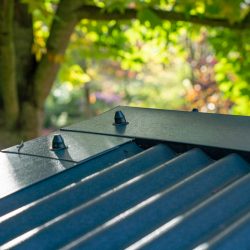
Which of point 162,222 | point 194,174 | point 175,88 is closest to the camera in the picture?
point 162,222

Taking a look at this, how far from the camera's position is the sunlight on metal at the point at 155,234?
1762mm

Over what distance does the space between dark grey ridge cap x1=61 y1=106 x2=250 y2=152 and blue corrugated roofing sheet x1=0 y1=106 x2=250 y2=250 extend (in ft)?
0.18

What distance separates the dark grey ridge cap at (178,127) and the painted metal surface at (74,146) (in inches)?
2.5

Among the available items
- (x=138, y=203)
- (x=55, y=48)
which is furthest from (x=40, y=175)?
(x=55, y=48)

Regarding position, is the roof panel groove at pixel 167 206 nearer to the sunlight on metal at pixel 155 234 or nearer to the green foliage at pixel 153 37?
the sunlight on metal at pixel 155 234

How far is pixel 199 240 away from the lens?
1.78m

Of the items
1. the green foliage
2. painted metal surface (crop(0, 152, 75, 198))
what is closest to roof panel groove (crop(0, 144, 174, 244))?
painted metal surface (crop(0, 152, 75, 198))

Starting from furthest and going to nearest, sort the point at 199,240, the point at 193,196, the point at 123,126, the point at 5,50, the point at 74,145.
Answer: the point at 5,50 → the point at 123,126 → the point at 74,145 → the point at 193,196 → the point at 199,240

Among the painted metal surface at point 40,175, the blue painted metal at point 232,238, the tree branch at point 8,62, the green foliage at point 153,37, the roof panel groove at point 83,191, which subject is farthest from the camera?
the green foliage at point 153,37

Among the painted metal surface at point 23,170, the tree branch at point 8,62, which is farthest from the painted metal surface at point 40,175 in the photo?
the tree branch at point 8,62

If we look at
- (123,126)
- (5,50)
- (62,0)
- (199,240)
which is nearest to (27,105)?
(5,50)

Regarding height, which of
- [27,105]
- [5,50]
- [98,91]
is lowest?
[98,91]

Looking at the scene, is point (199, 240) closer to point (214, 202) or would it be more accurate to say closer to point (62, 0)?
point (214, 202)

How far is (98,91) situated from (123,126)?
49.6 ft
